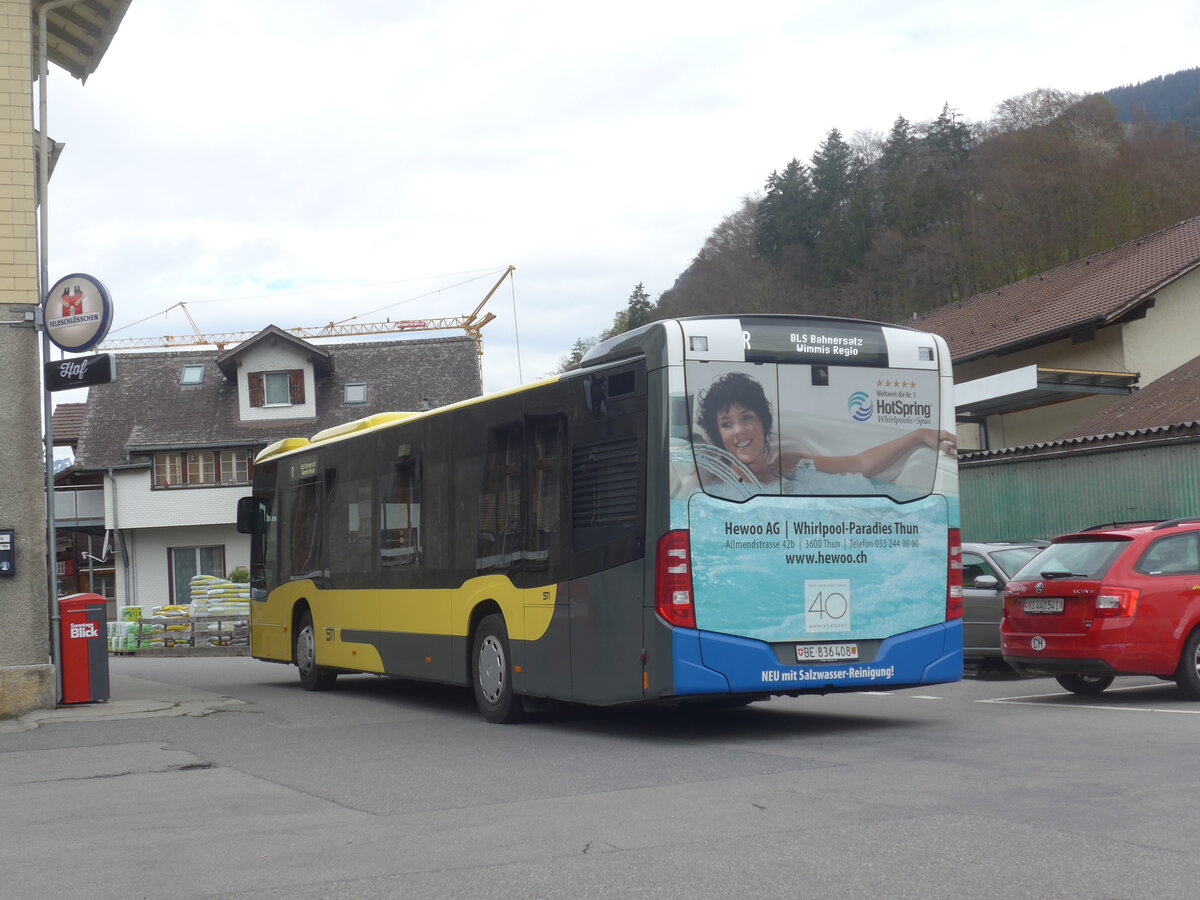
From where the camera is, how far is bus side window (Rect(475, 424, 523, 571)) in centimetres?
1226

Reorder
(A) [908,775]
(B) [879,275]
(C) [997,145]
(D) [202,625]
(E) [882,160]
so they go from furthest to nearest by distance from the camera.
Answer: (E) [882,160]
(B) [879,275]
(C) [997,145]
(D) [202,625]
(A) [908,775]

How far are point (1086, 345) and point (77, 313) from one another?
27234 mm

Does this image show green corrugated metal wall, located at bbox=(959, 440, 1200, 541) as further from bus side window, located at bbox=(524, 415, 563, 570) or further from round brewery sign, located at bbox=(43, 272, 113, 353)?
round brewery sign, located at bbox=(43, 272, 113, 353)

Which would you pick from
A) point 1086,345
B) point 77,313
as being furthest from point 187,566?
point 77,313

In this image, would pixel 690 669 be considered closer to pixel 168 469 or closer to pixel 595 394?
pixel 595 394

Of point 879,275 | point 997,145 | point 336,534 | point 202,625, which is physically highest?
point 997,145

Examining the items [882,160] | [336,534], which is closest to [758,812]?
[336,534]

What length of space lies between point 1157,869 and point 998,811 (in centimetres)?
145

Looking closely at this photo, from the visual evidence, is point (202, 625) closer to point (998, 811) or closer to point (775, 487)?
point (775, 487)

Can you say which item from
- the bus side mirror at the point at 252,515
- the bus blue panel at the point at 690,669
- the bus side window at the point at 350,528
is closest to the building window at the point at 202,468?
the bus side mirror at the point at 252,515

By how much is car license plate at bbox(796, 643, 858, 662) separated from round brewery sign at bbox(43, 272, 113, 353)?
8.28 metres

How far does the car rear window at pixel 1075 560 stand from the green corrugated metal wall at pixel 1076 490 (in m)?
8.98

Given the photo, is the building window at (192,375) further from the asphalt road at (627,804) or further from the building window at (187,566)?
the asphalt road at (627,804)

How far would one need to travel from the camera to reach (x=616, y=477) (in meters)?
10.9
